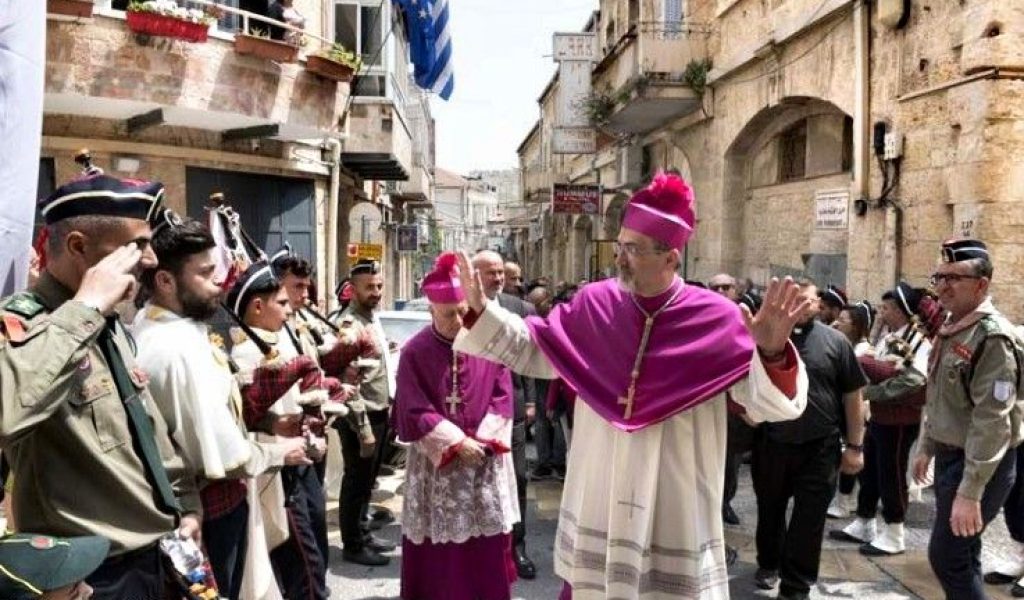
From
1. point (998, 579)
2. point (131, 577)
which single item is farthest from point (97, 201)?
point (998, 579)

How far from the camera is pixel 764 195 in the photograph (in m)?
13.0

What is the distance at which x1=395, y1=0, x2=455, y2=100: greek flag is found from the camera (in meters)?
13.7

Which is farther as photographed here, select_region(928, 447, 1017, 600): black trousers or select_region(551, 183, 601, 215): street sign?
select_region(551, 183, 601, 215): street sign

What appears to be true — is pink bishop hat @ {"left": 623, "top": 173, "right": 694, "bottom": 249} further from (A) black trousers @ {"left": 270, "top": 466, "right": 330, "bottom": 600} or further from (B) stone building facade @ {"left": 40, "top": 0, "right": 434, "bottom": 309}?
(B) stone building facade @ {"left": 40, "top": 0, "right": 434, "bottom": 309}

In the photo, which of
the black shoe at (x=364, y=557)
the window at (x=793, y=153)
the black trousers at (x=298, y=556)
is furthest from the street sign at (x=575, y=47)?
the black trousers at (x=298, y=556)

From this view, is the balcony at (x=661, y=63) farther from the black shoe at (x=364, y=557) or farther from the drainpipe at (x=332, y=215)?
the black shoe at (x=364, y=557)

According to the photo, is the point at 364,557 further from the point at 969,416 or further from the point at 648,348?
the point at 969,416

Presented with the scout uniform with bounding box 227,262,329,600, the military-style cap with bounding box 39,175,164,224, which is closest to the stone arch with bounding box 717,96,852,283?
the scout uniform with bounding box 227,262,329,600

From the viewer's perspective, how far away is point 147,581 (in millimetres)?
2352

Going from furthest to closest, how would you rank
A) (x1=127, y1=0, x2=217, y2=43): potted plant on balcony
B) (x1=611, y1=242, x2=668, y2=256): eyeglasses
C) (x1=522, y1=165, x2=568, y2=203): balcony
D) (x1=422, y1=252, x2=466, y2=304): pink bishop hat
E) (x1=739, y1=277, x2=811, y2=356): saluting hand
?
1. (x1=522, y1=165, x2=568, y2=203): balcony
2. (x1=127, y1=0, x2=217, y2=43): potted plant on balcony
3. (x1=422, y1=252, x2=466, y2=304): pink bishop hat
4. (x1=611, y1=242, x2=668, y2=256): eyeglasses
5. (x1=739, y1=277, x2=811, y2=356): saluting hand

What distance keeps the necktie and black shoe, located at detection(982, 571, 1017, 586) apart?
16.7 feet

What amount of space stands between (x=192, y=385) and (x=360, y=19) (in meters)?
13.2

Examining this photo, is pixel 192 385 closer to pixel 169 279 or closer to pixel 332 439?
pixel 169 279

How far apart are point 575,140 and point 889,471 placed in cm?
1560
